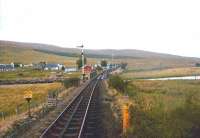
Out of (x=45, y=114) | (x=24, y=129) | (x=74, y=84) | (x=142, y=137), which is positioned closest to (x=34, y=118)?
(x=45, y=114)

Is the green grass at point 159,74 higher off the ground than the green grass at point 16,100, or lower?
lower

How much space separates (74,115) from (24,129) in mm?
5601

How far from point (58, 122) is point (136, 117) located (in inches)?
274

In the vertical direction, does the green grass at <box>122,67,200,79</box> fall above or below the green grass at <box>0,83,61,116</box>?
below

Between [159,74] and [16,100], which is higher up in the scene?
[16,100]

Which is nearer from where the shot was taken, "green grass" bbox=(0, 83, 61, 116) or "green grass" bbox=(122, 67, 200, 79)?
"green grass" bbox=(0, 83, 61, 116)

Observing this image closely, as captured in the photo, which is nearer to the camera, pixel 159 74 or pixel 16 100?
pixel 16 100

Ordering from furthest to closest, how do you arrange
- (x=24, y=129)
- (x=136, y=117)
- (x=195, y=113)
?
(x=24, y=129)
(x=136, y=117)
(x=195, y=113)

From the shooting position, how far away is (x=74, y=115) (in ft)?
87.2

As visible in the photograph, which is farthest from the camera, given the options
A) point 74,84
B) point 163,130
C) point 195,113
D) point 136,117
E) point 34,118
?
point 74,84

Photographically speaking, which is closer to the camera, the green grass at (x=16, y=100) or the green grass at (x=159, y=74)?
the green grass at (x=16, y=100)

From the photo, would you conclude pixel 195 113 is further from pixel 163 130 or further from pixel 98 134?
pixel 98 134

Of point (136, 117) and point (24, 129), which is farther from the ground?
point (136, 117)

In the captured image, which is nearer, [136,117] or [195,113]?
[195,113]
